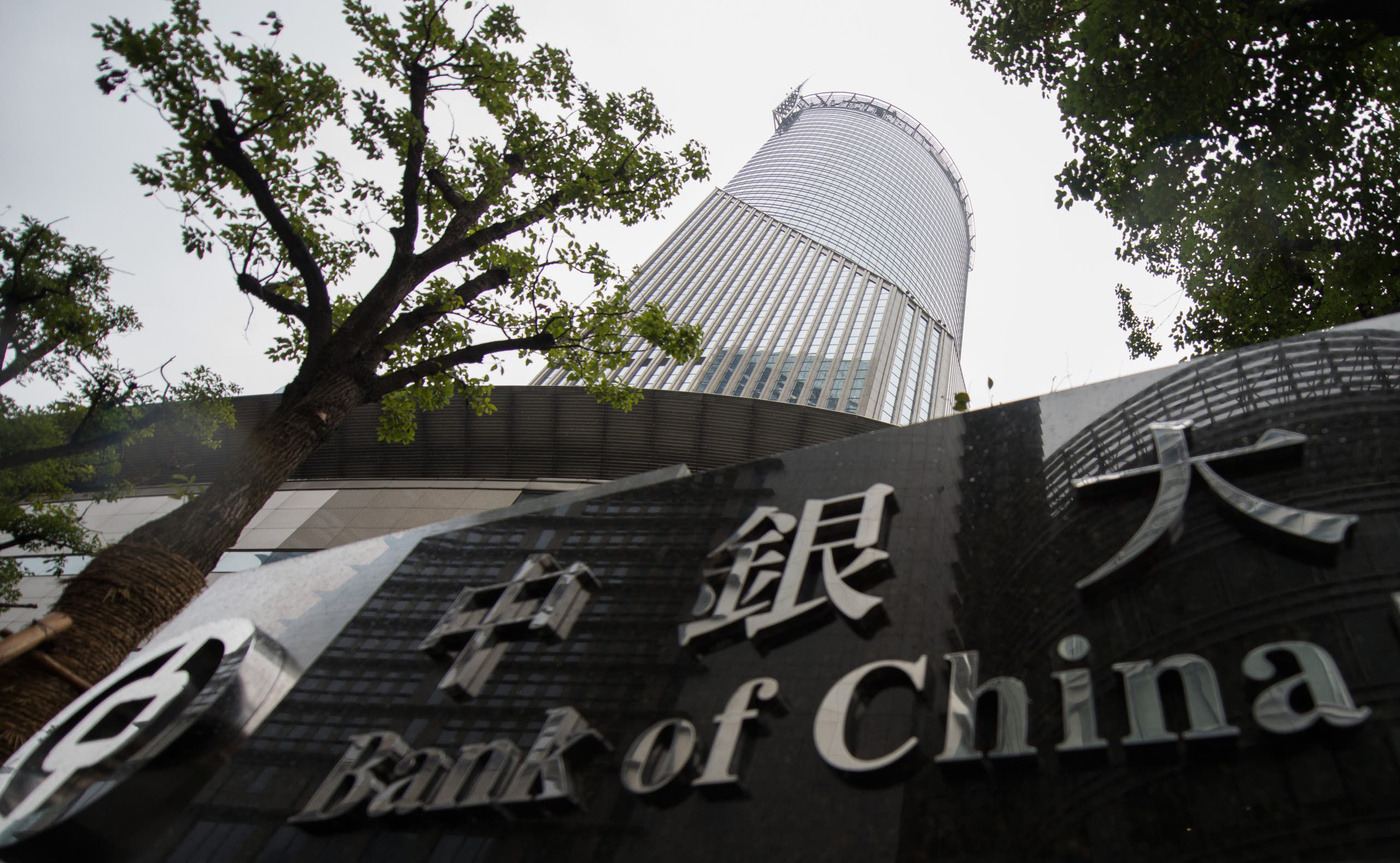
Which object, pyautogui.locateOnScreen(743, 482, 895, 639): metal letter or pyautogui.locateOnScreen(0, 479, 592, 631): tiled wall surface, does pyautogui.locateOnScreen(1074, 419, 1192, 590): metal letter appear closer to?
pyautogui.locateOnScreen(743, 482, 895, 639): metal letter

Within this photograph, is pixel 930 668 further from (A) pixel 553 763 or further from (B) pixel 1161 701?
(A) pixel 553 763

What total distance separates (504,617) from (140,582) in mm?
2130

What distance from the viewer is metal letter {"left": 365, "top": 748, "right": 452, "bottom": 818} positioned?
401cm

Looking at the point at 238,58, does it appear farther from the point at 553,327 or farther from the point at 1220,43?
the point at 1220,43

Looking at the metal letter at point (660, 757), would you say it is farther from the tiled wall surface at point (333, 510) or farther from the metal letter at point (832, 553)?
the tiled wall surface at point (333, 510)

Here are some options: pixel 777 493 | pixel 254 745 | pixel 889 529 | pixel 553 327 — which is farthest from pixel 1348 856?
pixel 553 327

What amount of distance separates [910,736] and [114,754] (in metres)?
4.18

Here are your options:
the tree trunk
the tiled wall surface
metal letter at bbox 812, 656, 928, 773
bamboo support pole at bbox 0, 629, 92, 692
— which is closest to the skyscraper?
the tiled wall surface

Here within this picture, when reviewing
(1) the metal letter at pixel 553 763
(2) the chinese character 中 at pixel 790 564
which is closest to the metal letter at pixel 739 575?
(2) the chinese character 中 at pixel 790 564

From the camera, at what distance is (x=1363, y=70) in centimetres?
746

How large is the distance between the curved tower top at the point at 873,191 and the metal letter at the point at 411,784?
91.6 metres

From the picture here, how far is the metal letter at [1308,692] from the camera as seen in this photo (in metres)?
2.60

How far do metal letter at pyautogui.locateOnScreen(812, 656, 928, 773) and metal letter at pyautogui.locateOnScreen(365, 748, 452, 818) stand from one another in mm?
1866

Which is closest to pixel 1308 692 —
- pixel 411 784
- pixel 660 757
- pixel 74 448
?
pixel 660 757
